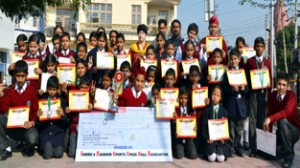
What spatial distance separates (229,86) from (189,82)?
0.75m

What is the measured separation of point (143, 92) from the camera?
6.09m

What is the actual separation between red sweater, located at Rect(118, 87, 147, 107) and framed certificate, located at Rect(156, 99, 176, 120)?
42 cm

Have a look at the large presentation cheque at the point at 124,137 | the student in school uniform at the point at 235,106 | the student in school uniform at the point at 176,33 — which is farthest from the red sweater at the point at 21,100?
the student in school uniform at the point at 235,106

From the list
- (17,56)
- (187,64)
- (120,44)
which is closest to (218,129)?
(187,64)

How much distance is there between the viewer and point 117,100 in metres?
5.98

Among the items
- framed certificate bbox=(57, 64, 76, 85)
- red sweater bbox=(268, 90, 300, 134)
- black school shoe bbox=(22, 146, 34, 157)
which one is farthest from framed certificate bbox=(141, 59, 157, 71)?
black school shoe bbox=(22, 146, 34, 157)

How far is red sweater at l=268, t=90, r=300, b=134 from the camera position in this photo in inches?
218

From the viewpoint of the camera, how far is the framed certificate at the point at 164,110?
564 centimetres

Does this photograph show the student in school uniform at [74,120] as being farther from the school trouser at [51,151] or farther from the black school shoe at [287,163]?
the black school shoe at [287,163]

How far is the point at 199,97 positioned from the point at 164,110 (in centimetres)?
71

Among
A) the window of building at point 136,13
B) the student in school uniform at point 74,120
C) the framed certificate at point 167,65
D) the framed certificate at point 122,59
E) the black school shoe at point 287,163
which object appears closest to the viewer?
the black school shoe at point 287,163

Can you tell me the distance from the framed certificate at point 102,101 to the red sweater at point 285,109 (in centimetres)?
271

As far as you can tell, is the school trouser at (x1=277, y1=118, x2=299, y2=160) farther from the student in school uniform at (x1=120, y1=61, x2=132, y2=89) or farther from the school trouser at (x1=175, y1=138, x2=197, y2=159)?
the student in school uniform at (x1=120, y1=61, x2=132, y2=89)

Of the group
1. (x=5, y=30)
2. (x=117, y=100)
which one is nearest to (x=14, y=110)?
(x=117, y=100)
